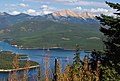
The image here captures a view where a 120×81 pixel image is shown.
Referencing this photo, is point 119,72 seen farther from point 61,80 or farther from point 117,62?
point 61,80

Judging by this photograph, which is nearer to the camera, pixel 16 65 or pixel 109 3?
pixel 16 65

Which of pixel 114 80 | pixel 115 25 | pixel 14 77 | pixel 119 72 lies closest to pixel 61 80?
pixel 14 77

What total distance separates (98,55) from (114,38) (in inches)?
86.4

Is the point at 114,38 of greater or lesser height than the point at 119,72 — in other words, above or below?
above

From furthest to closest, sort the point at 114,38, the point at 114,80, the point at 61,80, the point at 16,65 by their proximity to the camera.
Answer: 1. the point at 114,38
2. the point at 114,80
3. the point at 61,80
4. the point at 16,65

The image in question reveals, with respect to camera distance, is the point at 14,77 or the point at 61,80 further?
the point at 61,80

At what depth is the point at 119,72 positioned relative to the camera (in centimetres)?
2041

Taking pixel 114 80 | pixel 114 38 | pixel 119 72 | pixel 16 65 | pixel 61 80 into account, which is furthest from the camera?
pixel 114 38

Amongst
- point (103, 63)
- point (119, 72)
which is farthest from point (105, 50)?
point (119, 72)

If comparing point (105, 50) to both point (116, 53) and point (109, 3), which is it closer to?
point (116, 53)

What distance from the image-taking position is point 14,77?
10641 mm

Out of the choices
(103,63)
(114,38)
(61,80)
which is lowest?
(103,63)

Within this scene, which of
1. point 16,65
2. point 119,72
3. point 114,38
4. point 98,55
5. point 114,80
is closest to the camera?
point 16,65

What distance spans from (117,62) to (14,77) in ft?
39.1
